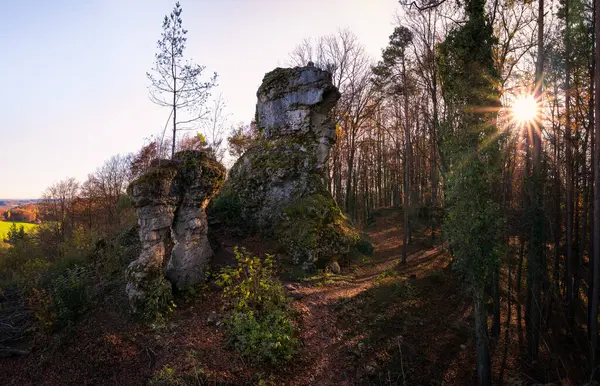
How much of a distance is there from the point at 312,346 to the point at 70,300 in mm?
5791

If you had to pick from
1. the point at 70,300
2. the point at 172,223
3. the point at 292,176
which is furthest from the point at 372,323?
the point at 70,300

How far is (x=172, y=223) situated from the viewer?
325 inches

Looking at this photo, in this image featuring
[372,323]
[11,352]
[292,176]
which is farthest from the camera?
[292,176]

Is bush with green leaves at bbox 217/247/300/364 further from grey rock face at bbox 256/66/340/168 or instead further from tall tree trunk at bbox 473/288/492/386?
grey rock face at bbox 256/66/340/168

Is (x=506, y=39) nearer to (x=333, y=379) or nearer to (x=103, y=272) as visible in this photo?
(x=333, y=379)

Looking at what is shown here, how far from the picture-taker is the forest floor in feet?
18.4

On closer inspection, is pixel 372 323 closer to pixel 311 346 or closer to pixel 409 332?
pixel 409 332

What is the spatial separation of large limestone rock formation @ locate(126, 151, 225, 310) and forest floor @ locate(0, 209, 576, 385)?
76 centimetres

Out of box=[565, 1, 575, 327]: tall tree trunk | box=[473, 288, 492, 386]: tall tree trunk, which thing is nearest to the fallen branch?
box=[473, 288, 492, 386]: tall tree trunk

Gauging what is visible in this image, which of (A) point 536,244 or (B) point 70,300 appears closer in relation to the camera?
(B) point 70,300

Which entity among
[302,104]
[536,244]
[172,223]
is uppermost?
[302,104]

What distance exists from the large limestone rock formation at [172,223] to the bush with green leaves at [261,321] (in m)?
1.17

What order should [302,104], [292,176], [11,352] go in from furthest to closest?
[302,104] < [292,176] < [11,352]

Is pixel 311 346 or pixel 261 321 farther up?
pixel 261 321
